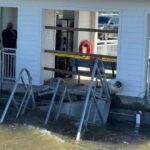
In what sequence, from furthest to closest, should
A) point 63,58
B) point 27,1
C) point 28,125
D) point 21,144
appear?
point 63,58 → point 27,1 → point 28,125 → point 21,144

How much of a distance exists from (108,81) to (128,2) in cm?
225

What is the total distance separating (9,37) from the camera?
1998cm

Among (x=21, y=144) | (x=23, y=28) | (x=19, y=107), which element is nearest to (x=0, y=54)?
(x=23, y=28)

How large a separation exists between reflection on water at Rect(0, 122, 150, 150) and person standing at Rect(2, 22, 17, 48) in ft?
16.5

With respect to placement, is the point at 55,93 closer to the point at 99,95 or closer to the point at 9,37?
the point at 99,95

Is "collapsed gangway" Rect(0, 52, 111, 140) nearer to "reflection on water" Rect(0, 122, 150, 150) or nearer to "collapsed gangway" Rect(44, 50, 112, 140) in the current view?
"collapsed gangway" Rect(44, 50, 112, 140)

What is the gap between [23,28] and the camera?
1889 centimetres

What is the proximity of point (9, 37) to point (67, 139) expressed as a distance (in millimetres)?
6405

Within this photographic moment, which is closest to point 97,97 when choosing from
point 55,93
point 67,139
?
point 55,93

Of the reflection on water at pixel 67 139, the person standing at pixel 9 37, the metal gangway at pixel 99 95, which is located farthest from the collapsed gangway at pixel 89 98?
the person standing at pixel 9 37

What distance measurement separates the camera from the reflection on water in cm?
1388

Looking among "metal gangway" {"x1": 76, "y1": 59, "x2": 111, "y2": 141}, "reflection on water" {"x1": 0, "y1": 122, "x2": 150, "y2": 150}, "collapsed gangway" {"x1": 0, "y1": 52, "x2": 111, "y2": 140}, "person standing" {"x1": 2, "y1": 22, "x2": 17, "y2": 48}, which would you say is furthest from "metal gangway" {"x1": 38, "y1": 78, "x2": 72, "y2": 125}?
"person standing" {"x1": 2, "y1": 22, "x2": 17, "y2": 48}

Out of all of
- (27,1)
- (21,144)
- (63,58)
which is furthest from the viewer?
(63,58)

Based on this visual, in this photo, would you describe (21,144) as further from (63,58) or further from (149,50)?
(63,58)
